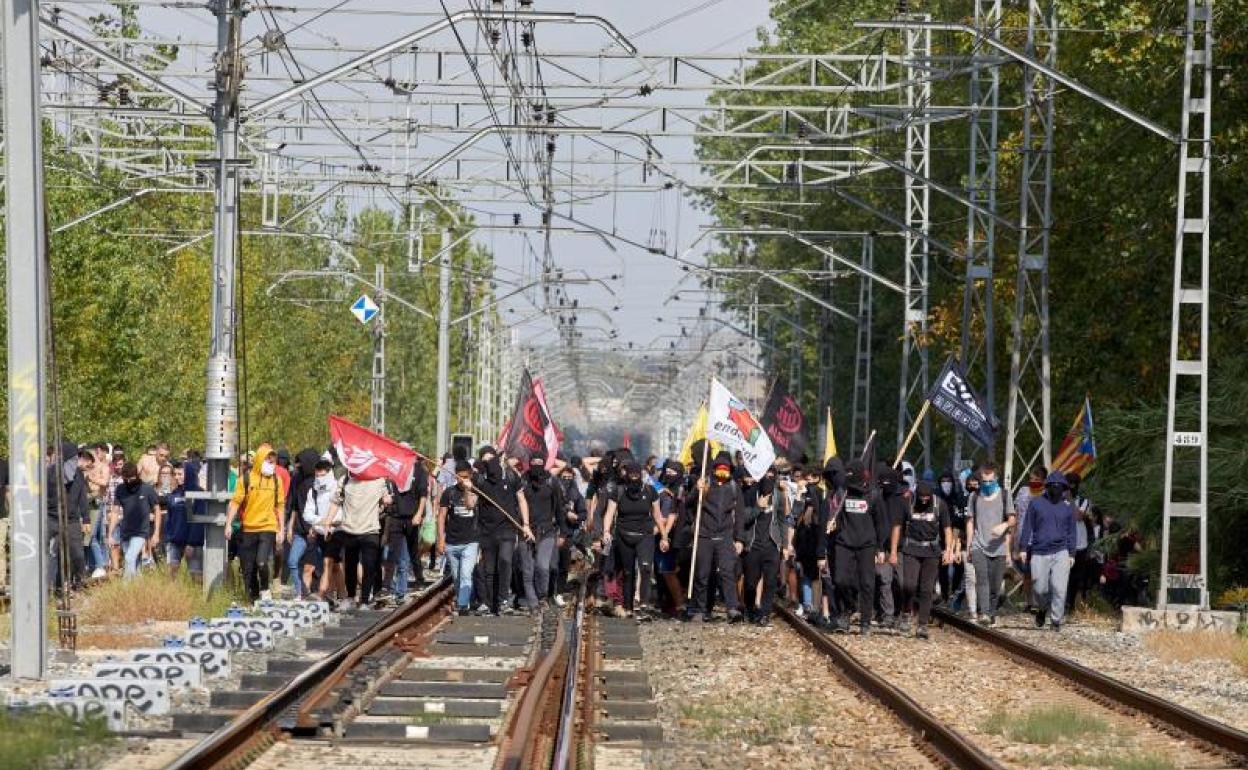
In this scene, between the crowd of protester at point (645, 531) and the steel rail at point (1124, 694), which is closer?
the steel rail at point (1124, 694)

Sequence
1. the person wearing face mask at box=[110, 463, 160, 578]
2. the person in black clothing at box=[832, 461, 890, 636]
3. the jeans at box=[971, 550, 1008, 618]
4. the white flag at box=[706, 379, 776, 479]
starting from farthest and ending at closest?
the person wearing face mask at box=[110, 463, 160, 578]
the jeans at box=[971, 550, 1008, 618]
the white flag at box=[706, 379, 776, 479]
the person in black clothing at box=[832, 461, 890, 636]

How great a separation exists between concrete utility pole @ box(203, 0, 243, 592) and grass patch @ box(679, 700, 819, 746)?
33.1 ft

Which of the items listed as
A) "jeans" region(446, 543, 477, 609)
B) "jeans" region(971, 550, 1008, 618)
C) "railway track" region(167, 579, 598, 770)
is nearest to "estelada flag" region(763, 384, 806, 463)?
"jeans" region(971, 550, 1008, 618)

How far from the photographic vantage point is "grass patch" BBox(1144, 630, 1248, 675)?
24062mm

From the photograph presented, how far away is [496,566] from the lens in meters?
27.5

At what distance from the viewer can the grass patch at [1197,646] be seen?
24062 mm

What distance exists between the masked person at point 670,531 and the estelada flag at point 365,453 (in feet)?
9.88

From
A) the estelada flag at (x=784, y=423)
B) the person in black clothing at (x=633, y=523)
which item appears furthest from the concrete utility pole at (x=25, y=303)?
the estelada flag at (x=784, y=423)

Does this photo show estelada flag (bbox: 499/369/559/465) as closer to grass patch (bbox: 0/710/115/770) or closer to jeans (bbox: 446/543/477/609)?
jeans (bbox: 446/543/477/609)

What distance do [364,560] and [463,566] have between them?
1085mm

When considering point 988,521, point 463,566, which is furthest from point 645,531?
point 988,521

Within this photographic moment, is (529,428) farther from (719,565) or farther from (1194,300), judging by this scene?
(1194,300)

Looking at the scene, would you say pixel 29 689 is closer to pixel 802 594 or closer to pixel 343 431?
pixel 343 431

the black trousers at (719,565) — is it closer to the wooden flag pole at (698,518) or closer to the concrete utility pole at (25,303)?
the wooden flag pole at (698,518)
